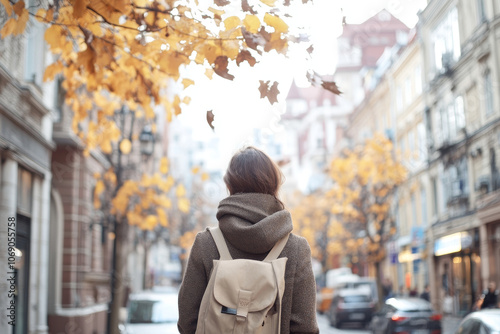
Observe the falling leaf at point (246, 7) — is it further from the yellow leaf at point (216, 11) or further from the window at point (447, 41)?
the window at point (447, 41)

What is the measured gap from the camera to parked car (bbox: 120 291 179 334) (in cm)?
1366

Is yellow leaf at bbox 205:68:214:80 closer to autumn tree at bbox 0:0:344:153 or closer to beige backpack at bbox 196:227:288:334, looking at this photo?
autumn tree at bbox 0:0:344:153

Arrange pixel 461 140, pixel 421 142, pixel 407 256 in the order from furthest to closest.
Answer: pixel 407 256 < pixel 421 142 < pixel 461 140

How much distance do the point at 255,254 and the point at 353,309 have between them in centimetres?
2718

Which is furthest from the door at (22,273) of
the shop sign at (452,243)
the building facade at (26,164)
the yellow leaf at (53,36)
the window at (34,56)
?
the shop sign at (452,243)

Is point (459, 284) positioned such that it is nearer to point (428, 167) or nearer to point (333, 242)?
point (428, 167)

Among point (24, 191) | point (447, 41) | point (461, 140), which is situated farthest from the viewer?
point (447, 41)

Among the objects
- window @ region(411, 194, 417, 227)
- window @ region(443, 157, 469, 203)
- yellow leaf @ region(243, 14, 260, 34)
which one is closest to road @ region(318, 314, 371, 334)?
window @ region(443, 157, 469, 203)

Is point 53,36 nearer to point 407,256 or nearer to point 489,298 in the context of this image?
point 489,298

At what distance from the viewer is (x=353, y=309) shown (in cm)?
3012

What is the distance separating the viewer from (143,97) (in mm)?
8484

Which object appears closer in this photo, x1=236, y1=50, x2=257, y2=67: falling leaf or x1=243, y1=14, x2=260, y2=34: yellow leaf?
x1=243, y1=14, x2=260, y2=34: yellow leaf

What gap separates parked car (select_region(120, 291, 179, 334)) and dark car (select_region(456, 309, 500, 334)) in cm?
631

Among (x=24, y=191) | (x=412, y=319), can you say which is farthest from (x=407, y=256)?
(x=24, y=191)
